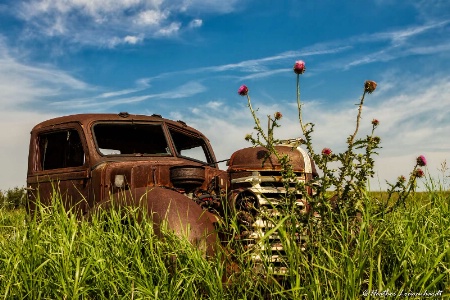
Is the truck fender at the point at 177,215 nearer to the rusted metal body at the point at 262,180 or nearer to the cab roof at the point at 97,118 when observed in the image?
the rusted metal body at the point at 262,180

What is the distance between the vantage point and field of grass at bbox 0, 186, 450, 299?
2.75 m

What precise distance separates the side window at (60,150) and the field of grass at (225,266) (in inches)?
63.1

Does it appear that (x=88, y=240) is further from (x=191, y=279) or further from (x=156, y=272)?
(x=191, y=279)

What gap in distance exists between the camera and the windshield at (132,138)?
5164 millimetres

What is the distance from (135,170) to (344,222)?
2007 mm

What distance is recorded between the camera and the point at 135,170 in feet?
15.0

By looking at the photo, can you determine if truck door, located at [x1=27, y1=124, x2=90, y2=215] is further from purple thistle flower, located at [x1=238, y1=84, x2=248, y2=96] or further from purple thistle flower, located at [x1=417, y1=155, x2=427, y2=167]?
purple thistle flower, located at [x1=417, y1=155, x2=427, y2=167]

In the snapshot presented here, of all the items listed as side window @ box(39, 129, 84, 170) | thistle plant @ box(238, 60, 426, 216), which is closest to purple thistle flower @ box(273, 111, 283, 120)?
thistle plant @ box(238, 60, 426, 216)

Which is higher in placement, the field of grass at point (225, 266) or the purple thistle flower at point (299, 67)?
the purple thistle flower at point (299, 67)

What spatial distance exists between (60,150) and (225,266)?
2906mm

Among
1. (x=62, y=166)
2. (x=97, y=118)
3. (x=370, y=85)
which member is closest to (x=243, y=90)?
(x=370, y=85)

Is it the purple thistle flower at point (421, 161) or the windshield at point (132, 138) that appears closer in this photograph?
the purple thistle flower at point (421, 161)

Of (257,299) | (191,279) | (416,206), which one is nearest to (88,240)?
(191,279)

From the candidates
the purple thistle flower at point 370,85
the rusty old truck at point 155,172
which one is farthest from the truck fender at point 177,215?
the purple thistle flower at point 370,85
